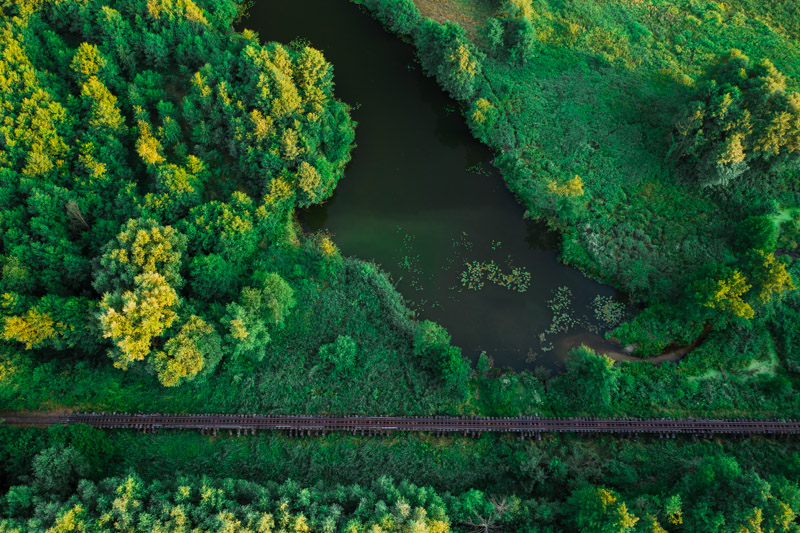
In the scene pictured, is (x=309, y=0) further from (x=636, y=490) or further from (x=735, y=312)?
(x=636, y=490)

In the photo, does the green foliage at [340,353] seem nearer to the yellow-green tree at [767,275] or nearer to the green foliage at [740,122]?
the yellow-green tree at [767,275]

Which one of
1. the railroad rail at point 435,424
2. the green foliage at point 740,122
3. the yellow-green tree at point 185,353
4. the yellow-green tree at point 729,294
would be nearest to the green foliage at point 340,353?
the railroad rail at point 435,424

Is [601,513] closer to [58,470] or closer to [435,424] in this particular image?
[435,424]

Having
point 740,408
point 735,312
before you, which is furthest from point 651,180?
point 740,408

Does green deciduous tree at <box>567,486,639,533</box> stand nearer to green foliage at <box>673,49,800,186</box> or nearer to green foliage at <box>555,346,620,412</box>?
green foliage at <box>555,346,620,412</box>

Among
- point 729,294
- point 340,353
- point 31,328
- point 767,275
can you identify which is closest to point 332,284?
point 340,353

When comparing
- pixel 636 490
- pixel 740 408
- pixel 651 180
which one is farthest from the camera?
pixel 651 180
